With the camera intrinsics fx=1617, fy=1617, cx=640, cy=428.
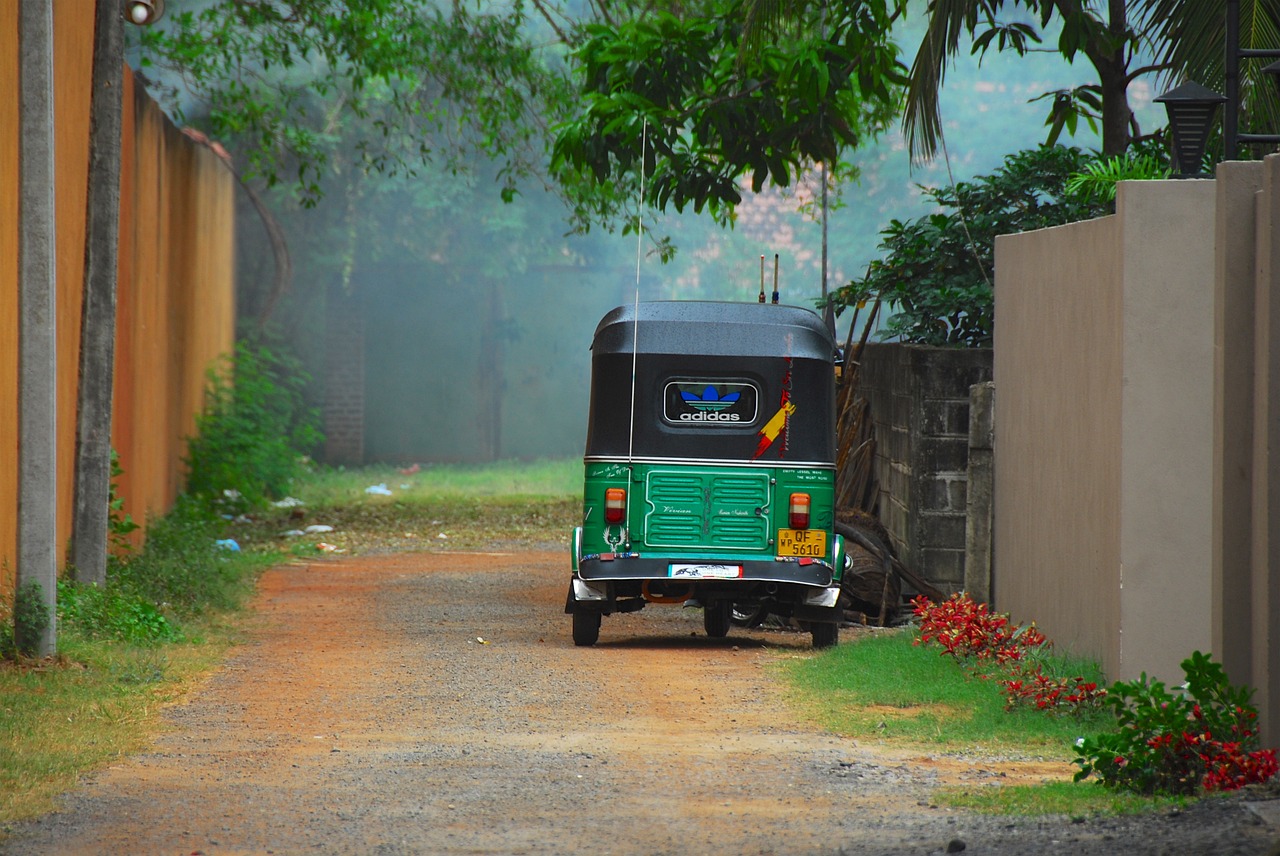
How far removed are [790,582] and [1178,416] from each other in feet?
11.9

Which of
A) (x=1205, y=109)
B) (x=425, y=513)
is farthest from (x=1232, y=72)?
(x=425, y=513)

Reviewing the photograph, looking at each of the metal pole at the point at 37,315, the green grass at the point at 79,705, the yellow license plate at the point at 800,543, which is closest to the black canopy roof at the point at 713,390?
the yellow license plate at the point at 800,543

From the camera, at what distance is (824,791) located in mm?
6297

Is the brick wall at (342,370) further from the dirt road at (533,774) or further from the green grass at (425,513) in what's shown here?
the dirt road at (533,774)

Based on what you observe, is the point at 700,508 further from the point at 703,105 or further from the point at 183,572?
the point at 183,572

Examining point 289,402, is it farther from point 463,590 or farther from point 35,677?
point 35,677

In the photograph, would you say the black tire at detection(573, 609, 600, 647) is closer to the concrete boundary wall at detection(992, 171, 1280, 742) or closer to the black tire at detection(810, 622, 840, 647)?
the black tire at detection(810, 622, 840, 647)

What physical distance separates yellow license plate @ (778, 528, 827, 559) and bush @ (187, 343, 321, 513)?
11.7 m

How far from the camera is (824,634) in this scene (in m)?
10.9

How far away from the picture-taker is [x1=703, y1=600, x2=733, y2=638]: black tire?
11.3 m

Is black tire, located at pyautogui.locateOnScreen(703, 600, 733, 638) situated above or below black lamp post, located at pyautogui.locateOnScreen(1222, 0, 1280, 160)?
below

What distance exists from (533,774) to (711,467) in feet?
14.4

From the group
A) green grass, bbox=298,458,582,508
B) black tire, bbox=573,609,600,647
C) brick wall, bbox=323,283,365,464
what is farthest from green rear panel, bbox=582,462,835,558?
brick wall, bbox=323,283,365,464

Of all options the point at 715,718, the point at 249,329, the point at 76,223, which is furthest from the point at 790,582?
the point at 249,329
